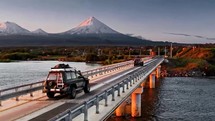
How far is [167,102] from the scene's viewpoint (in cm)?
5453

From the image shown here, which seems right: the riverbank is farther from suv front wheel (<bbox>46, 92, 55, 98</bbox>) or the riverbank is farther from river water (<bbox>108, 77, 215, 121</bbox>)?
suv front wheel (<bbox>46, 92, 55, 98</bbox>)

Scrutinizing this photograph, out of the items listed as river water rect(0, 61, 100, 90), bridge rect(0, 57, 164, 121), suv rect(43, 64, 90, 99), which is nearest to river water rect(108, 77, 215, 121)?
bridge rect(0, 57, 164, 121)

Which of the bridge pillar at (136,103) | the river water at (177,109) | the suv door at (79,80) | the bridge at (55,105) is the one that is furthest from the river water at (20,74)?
the river water at (177,109)

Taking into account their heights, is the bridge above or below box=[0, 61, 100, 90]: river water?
above

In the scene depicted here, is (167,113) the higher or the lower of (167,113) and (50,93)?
the lower

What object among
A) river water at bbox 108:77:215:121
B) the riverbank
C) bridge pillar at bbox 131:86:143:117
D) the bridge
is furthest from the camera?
the riverbank

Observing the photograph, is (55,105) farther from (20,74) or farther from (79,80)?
(20,74)

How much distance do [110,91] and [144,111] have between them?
22.0 meters

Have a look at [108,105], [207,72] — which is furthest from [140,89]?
[207,72]

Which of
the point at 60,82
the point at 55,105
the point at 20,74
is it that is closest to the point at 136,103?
the point at 60,82

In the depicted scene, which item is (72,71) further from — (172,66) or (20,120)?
(172,66)

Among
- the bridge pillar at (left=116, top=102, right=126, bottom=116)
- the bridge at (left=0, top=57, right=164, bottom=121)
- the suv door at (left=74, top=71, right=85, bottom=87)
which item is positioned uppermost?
the suv door at (left=74, top=71, right=85, bottom=87)

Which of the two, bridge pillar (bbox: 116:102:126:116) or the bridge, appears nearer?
the bridge

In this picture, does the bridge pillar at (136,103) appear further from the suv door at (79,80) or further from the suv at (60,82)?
the suv at (60,82)
